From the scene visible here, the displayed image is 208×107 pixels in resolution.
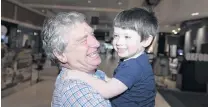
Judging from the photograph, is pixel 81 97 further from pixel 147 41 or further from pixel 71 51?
pixel 147 41

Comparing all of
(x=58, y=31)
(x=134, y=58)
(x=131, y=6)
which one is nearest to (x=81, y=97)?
(x=58, y=31)

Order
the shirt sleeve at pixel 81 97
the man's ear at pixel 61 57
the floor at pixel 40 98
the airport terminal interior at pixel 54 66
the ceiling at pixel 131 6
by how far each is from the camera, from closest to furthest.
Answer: the shirt sleeve at pixel 81 97 < the man's ear at pixel 61 57 < the floor at pixel 40 98 < the airport terminal interior at pixel 54 66 < the ceiling at pixel 131 6

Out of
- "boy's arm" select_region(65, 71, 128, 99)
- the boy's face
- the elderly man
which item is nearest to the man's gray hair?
the elderly man

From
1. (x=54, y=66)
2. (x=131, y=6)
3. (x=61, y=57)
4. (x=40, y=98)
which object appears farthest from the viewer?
(x=131, y=6)

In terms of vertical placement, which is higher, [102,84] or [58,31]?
[58,31]

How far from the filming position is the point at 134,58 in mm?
1194

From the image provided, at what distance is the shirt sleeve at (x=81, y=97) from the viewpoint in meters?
0.89

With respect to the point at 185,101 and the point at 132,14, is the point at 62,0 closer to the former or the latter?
the point at 185,101

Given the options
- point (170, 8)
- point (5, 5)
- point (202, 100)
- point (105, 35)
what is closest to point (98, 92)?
point (5, 5)

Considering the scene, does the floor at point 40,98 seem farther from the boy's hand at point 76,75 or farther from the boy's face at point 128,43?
the boy's hand at point 76,75

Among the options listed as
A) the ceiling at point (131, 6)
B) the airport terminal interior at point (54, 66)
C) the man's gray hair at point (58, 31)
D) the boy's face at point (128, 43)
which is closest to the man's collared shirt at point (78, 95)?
the man's gray hair at point (58, 31)

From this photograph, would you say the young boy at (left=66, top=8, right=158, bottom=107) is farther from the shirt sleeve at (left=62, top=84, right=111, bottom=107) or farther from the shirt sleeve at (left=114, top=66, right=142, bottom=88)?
the shirt sleeve at (left=62, top=84, right=111, bottom=107)

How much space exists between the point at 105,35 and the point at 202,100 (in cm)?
2546

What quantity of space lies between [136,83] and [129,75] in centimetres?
6
